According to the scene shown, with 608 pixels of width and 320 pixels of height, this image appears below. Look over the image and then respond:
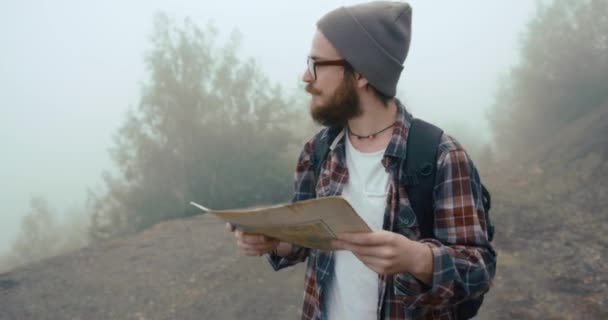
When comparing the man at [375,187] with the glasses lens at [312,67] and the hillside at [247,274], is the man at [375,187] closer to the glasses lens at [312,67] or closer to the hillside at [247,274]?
the glasses lens at [312,67]

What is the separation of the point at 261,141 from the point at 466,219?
13287 mm

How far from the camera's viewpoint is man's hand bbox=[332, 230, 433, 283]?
131 centimetres

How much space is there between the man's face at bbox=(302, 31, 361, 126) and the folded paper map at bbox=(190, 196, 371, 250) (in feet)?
1.94

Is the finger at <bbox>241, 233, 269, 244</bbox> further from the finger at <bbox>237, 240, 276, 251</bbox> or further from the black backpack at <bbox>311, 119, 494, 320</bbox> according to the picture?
the black backpack at <bbox>311, 119, 494, 320</bbox>

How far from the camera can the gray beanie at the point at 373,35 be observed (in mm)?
1833

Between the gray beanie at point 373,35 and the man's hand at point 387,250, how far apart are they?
Answer: 29.5 inches

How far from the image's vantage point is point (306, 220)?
4.32 feet

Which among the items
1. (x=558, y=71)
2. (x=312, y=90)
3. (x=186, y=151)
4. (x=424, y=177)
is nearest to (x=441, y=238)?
(x=424, y=177)

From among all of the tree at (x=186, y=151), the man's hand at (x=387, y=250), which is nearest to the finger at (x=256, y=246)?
the man's hand at (x=387, y=250)

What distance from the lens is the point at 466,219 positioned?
1564 millimetres

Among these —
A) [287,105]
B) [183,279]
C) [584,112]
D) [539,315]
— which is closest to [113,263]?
[183,279]

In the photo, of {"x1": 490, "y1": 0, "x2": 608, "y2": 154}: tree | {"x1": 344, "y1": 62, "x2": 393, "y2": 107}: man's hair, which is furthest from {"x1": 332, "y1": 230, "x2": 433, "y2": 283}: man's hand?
{"x1": 490, "y1": 0, "x2": 608, "y2": 154}: tree

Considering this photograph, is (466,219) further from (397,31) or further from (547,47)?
(547,47)

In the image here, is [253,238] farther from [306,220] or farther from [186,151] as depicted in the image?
[186,151]
